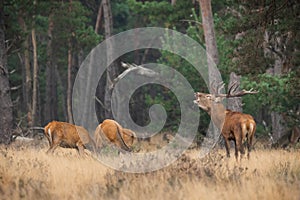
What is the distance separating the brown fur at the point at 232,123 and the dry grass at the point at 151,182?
6.74ft

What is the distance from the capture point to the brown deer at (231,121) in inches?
513

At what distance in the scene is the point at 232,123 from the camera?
43.9ft

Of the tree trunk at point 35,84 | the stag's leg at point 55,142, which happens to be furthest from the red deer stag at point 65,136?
the tree trunk at point 35,84

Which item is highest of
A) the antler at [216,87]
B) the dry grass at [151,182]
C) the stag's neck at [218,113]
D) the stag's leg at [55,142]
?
the antler at [216,87]

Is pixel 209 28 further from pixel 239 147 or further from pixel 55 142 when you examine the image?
pixel 55 142

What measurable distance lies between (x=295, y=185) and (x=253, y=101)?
13.6 m

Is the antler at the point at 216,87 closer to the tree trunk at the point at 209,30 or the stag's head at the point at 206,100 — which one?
the stag's head at the point at 206,100

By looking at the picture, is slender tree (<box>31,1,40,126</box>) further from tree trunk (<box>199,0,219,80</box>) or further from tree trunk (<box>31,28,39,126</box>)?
tree trunk (<box>199,0,219,80</box>)

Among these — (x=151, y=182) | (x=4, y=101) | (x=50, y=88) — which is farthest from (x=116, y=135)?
(x=50, y=88)

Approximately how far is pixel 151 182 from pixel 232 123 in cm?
529

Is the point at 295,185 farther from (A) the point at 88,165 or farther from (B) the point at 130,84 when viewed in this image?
(B) the point at 130,84

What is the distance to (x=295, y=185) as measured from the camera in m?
7.80

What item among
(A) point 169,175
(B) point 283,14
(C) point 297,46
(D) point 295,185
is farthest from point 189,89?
(D) point 295,185

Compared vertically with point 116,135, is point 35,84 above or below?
above
